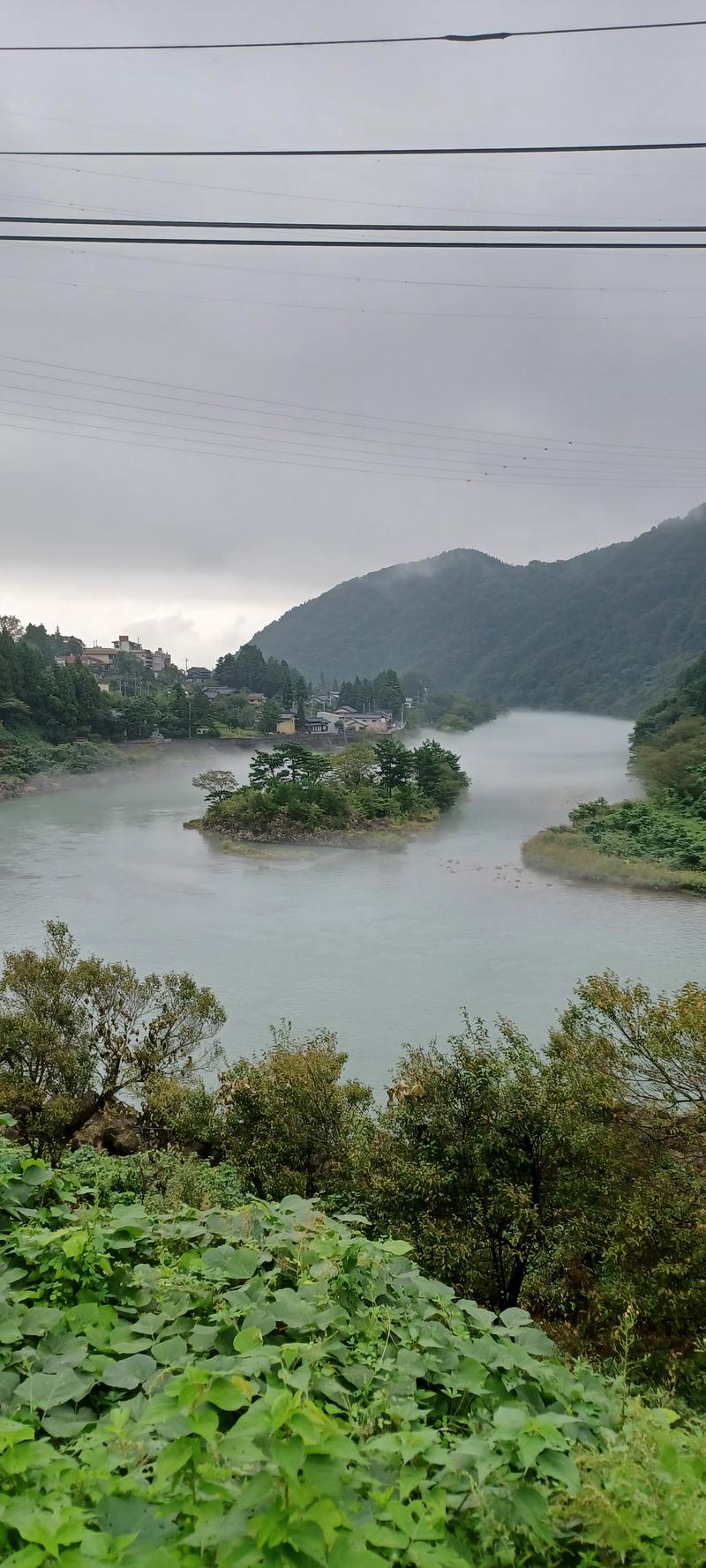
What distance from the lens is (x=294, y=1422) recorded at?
2.53ft

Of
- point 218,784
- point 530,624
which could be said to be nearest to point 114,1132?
point 218,784

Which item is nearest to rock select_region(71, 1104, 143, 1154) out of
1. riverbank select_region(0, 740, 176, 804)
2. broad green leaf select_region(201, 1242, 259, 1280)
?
broad green leaf select_region(201, 1242, 259, 1280)

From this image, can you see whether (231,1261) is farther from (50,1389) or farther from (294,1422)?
(294,1422)

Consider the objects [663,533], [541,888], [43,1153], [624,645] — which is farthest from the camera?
[663,533]

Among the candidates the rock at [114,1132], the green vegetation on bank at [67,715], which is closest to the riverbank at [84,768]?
the green vegetation on bank at [67,715]

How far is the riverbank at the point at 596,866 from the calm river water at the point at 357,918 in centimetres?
31

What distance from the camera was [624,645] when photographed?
81.6 ft

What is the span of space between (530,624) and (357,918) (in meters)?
18.8

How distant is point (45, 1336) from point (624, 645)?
25.9 metres

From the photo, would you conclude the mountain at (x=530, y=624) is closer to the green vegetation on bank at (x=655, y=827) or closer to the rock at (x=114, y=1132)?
the green vegetation on bank at (x=655, y=827)

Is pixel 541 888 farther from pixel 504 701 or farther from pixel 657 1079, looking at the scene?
pixel 504 701

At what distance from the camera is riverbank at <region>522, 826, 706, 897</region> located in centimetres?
1198

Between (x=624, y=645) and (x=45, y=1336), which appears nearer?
(x=45, y=1336)

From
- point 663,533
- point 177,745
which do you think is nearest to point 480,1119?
point 177,745
